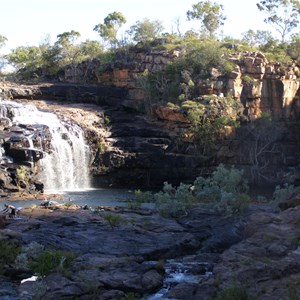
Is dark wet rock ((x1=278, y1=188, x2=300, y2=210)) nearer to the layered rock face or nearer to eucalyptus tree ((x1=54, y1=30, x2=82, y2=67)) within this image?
the layered rock face

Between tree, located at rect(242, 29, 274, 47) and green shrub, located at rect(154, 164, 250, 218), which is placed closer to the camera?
green shrub, located at rect(154, 164, 250, 218)

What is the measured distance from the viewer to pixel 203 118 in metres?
49.8

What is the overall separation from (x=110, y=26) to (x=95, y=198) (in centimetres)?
4434

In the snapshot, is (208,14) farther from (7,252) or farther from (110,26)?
(7,252)

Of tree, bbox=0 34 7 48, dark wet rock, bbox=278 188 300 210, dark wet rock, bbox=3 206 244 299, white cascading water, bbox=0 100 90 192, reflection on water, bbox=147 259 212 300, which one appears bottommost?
reflection on water, bbox=147 259 212 300

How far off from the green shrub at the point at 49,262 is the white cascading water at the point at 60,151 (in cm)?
2632

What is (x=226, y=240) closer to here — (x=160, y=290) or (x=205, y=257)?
(x=205, y=257)

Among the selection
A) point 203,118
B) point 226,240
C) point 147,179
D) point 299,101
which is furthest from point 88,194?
point 299,101

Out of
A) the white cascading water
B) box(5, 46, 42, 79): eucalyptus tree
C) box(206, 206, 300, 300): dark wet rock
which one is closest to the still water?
the white cascading water

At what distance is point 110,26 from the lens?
78500 millimetres

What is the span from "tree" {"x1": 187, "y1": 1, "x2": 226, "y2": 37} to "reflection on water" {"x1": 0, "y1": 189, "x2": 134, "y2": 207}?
1438 inches

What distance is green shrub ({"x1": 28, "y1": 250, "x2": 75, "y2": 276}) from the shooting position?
661 inches

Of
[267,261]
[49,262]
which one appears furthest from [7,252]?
[267,261]

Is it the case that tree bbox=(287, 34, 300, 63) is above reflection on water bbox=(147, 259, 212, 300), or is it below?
above
